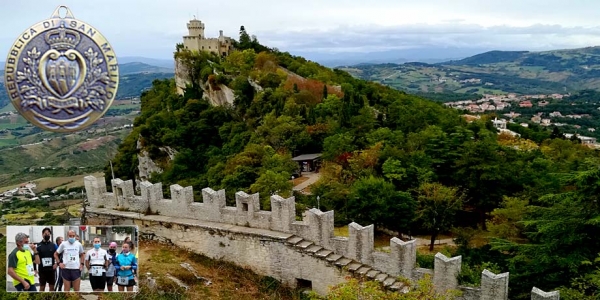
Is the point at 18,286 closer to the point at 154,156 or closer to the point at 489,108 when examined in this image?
the point at 154,156

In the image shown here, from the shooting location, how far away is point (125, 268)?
425 inches

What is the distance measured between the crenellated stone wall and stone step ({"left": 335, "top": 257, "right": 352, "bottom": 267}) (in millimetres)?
32

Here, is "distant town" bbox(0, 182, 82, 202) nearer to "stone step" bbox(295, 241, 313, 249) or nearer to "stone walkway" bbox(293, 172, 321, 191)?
"stone walkway" bbox(293, 172, 321, 191)

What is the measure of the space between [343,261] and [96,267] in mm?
7055

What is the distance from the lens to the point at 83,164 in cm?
13250

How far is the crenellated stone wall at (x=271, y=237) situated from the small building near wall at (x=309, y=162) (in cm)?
2185

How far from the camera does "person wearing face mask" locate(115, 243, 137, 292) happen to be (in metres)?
10.7

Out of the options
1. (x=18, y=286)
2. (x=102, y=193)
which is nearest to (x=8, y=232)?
(x=18, y=286)

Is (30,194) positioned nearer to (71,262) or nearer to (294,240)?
(294,240)

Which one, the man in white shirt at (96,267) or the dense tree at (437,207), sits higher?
the man in white shirt at (96,267)

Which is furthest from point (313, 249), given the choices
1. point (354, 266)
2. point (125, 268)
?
point (125, 268)

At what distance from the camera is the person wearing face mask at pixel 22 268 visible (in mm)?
9969

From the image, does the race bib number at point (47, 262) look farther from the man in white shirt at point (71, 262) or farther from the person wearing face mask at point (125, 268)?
the person wearing face mask at point (125, 268)

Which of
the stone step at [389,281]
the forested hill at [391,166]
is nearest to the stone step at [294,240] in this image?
the stone step at [389,281]
